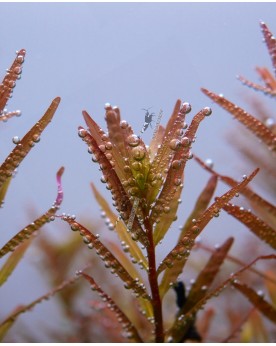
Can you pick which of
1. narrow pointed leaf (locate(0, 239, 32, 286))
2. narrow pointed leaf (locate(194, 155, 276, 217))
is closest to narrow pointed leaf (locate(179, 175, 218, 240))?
narrow pointed leaf (locate(194, 155, 276, 217))

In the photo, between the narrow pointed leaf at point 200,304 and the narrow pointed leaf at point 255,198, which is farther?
the narrow pointed leaf at point 255,198

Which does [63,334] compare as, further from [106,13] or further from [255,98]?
[106,13]

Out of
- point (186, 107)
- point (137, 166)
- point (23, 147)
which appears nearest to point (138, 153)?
point (137, 166)

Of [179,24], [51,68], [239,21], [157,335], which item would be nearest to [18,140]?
[157,335]

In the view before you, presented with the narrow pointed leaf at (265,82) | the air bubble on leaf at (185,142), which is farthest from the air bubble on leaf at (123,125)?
the narrow pointed leaf at (265,82)

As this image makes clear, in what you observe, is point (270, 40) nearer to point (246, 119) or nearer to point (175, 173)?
point (246, 119)

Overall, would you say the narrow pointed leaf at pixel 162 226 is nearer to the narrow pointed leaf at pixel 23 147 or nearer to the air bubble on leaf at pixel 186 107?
the air bubble on leaf at pixel 186 107

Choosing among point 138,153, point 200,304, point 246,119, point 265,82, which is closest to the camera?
point 138,153
